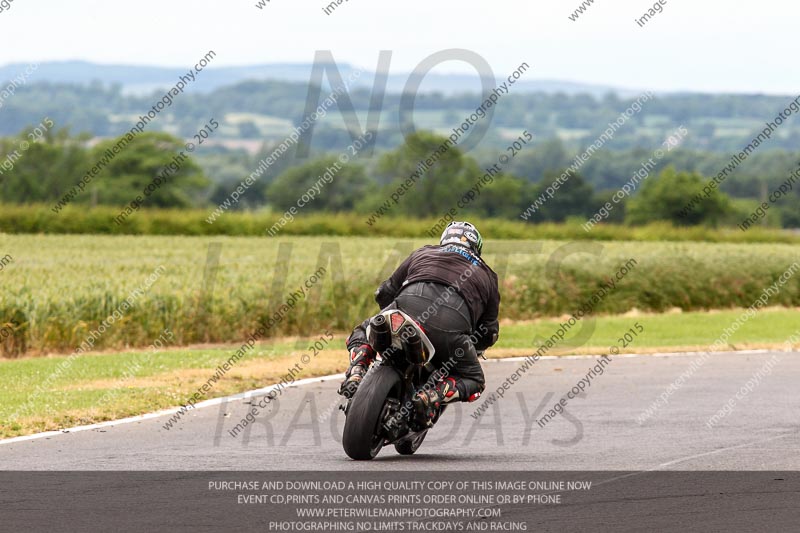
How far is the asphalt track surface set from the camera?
9836mm

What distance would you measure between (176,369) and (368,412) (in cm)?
887

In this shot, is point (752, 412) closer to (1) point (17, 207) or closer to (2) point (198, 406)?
(2) point (198, 406)

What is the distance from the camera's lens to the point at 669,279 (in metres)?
35.9

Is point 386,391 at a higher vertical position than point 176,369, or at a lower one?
higher

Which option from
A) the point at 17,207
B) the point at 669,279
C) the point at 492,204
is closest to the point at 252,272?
the point at 669,279

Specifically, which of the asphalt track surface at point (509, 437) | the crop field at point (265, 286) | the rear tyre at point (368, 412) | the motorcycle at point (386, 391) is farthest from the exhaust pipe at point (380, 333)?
the crop field at point (265, 286)

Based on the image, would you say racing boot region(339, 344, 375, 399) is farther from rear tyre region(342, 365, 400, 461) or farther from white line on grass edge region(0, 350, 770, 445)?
white line on grass edge region(0, 350, 770, 445)

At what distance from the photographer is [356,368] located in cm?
1036

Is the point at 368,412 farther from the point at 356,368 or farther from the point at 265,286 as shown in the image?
the point at 265,286

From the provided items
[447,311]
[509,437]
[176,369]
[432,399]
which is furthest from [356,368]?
[176,369]

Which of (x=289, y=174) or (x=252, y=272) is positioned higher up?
(x=252, y=272)

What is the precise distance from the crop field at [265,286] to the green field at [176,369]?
3.37 feet

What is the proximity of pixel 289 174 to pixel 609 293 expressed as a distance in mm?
84465
